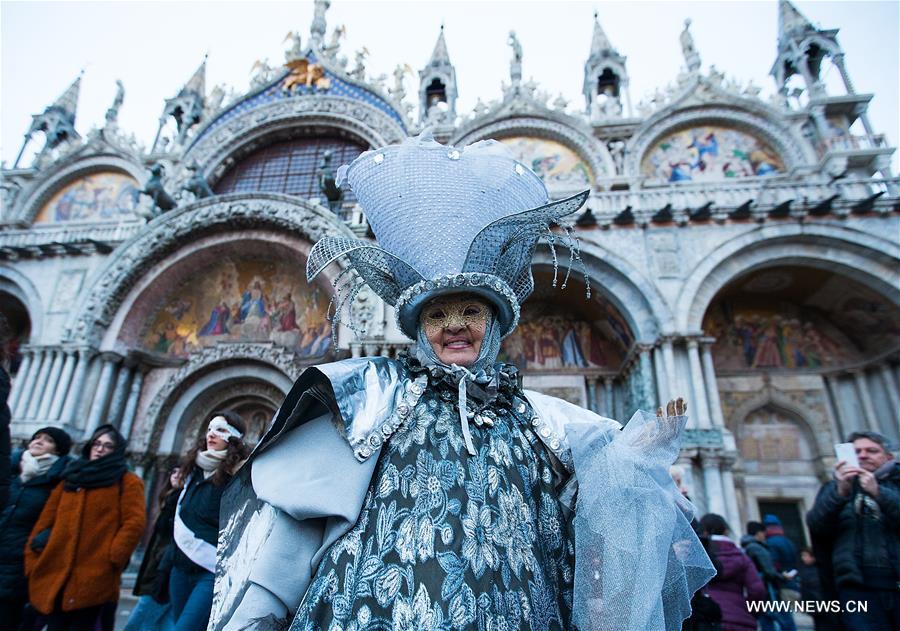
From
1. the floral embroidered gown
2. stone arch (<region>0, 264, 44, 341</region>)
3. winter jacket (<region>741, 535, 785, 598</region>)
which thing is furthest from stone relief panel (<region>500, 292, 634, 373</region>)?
stone arch (<region>0, 264, 44, 341</region>)

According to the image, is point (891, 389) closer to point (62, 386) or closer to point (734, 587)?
point (734, 587)

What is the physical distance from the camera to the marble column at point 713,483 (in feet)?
22.8

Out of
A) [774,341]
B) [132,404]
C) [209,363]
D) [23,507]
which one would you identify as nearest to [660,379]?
[774,341]

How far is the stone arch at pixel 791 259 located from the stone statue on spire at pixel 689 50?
18.6 feet

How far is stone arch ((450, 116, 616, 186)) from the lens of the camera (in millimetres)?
11391

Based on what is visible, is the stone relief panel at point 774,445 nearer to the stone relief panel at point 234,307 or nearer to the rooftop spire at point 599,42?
the stone relief panel at point 234,307

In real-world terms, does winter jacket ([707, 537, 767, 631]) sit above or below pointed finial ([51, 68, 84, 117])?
below

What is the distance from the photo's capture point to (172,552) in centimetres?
286

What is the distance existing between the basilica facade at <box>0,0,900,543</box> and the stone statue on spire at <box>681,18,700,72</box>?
0.49ft

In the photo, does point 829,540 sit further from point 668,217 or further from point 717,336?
point 717,336

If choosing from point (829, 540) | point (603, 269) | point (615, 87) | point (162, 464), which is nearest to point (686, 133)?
point (615, 87)

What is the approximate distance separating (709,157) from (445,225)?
11353mm

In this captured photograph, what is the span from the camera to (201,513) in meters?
2.75

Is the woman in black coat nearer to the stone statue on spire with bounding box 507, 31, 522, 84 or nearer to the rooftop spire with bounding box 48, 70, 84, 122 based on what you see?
the stone statue on spire with bounding box 507, 31, 522, 84
